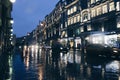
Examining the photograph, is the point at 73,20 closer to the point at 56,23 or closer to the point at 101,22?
the point at 101,22

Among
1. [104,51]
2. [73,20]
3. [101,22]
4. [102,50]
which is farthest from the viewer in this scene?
[73,20]

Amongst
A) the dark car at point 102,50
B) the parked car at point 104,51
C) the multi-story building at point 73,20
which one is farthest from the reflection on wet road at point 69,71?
the multi-story building at point 73,20

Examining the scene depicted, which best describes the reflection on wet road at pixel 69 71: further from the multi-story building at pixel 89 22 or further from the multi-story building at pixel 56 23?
the multi-story building at pixel 56 23

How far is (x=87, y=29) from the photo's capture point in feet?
270

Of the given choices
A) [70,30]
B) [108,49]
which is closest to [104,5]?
[70,30]

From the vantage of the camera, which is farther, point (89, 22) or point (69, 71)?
point (89, 22)

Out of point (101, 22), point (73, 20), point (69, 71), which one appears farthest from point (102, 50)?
point (73, 20)

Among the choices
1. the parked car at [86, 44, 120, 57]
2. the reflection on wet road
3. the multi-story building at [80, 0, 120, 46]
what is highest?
the multi-story building at [80, 0, 120, 46]

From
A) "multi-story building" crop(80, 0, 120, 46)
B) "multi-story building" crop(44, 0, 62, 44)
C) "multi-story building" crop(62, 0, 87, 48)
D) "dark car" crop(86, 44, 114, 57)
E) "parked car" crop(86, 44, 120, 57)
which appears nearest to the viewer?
"parked car" crop(86, 44, 120, 57)

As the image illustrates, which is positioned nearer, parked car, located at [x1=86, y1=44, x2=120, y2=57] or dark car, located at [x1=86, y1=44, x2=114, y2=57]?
parked car, located at [x1=86, y1=44, x2=120, y2=57]

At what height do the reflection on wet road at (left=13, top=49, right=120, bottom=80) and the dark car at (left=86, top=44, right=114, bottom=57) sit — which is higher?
the dark car at (left=86, top=44, right=114, bottom=57)

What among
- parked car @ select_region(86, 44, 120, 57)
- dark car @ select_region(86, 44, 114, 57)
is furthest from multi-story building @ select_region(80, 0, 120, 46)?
parked car @ select_region(86, 44, 120, 57)

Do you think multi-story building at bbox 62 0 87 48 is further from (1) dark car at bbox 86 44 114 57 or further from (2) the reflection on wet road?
(2) the reflection on wet road

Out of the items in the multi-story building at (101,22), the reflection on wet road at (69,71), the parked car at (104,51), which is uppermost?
the multi-story building at (101,22)
